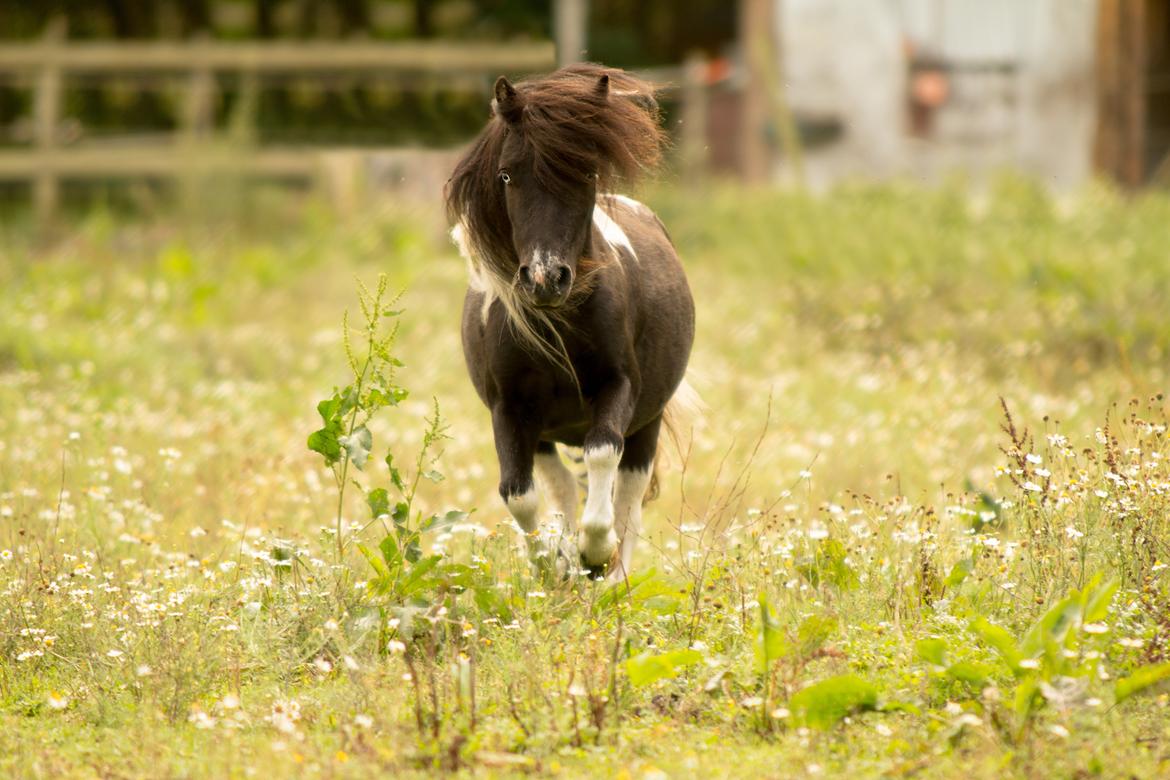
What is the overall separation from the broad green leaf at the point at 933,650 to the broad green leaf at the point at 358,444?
1779 millimetres

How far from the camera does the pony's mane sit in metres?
4.89

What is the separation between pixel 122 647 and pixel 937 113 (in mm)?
14323

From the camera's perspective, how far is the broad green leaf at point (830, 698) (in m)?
4.04

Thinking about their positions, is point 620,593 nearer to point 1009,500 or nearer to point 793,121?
point 1009,500

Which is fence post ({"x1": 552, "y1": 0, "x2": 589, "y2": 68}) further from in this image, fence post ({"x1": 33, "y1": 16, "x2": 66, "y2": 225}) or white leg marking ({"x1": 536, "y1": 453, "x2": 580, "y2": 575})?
white leg marking ({"x1": 536, "y1": 453, "x2": 580, "y2": 575})

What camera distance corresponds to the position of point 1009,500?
211 inches

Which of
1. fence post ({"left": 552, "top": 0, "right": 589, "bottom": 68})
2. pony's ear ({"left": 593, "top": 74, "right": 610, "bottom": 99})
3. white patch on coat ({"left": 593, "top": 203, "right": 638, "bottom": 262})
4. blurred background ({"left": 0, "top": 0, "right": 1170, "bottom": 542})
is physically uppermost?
pony's ear ({"left": 593, "top": 74, "right": 610, "bottom": 99})

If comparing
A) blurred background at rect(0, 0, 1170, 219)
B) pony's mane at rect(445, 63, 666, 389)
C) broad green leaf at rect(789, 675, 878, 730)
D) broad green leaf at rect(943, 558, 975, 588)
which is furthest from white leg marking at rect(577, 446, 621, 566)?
blurred background at rect(0, 0, 1170, 219)

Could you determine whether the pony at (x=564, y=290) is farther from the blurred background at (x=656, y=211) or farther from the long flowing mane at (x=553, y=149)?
the blurred background at (x=656, y=211)

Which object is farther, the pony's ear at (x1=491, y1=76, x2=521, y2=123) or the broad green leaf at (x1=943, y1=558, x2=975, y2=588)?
the broad green leaf at (x1=943, y1=558, x2=975, y2=588)

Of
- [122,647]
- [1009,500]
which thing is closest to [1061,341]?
[1009,500]

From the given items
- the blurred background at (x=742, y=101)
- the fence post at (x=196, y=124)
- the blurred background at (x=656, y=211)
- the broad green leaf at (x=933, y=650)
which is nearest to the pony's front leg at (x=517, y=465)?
the blurred background at (x=656, y=211)

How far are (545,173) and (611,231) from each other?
81 centimetres

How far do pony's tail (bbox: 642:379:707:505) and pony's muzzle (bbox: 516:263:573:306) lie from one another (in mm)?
1780
